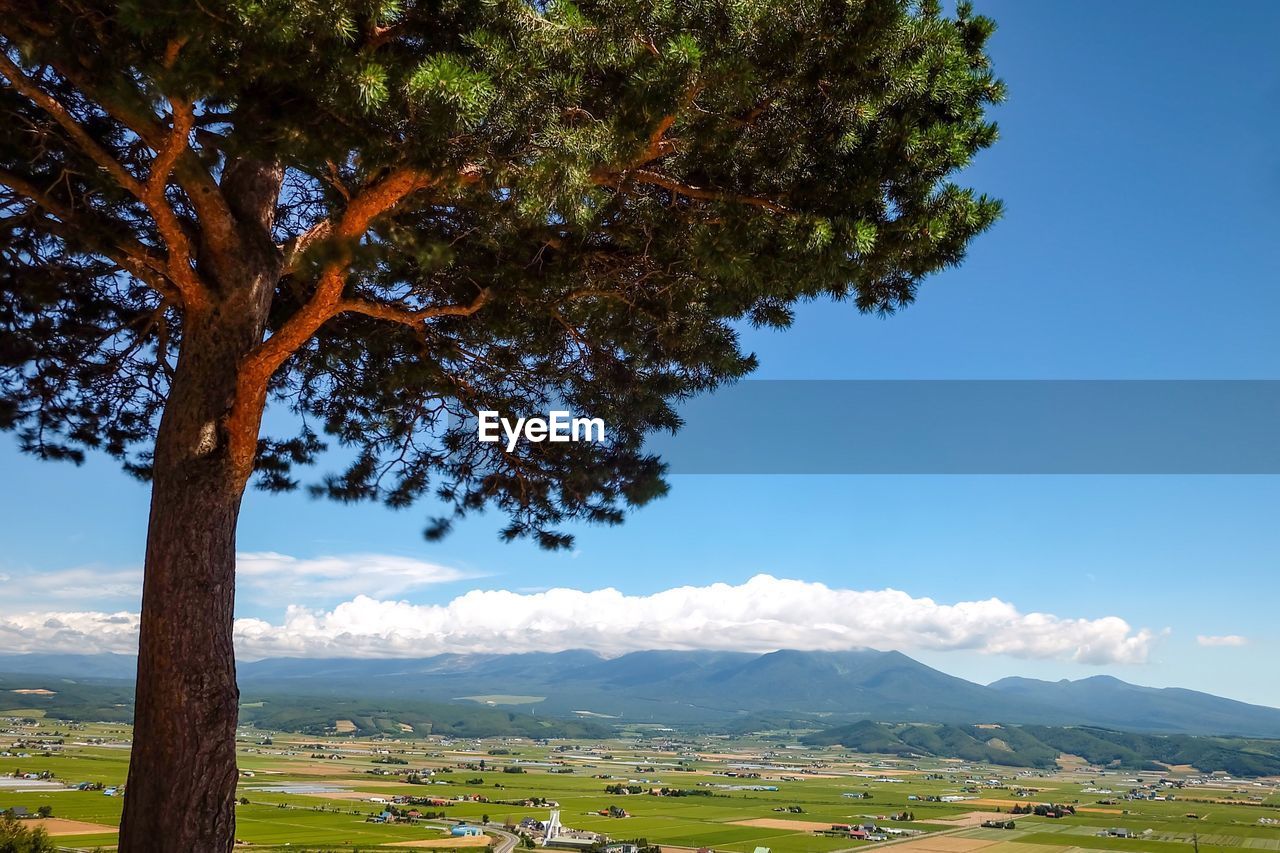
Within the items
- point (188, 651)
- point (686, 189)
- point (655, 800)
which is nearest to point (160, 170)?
point (188, 651)

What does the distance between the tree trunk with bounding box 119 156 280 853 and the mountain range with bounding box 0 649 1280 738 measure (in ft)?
269

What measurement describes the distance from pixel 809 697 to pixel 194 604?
540 ft

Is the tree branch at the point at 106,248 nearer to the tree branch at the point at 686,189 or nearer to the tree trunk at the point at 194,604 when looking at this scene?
the tree trunk at the point at 194,604

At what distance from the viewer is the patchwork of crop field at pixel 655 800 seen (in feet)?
48.3

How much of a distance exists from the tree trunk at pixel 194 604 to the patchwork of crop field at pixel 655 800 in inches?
169

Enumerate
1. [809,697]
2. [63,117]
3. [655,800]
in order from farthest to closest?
[809,697] < [655,800] < [63,117]

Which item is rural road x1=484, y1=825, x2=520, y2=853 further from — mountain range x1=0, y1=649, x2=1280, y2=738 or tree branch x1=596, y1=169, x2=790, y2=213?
mountain range x1=0, y1=649, x2=1280, y2=738

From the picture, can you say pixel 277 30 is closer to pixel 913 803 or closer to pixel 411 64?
pixel 411 64

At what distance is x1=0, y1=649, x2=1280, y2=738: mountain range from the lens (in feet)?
327

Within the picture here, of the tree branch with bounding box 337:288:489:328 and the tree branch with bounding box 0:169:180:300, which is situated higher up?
the tree branch with bounding box 0:169:180:300

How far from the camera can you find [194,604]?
330cm

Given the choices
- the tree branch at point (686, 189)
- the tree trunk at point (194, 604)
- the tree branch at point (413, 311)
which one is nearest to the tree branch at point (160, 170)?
the tree trunk at point (194, 604)

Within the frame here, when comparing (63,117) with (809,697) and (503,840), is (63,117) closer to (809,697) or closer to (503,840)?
(503,840)

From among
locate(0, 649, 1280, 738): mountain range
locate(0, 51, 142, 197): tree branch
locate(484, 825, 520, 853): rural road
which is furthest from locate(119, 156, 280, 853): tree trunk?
locate(0, 649, 1280, 738): mountain range
